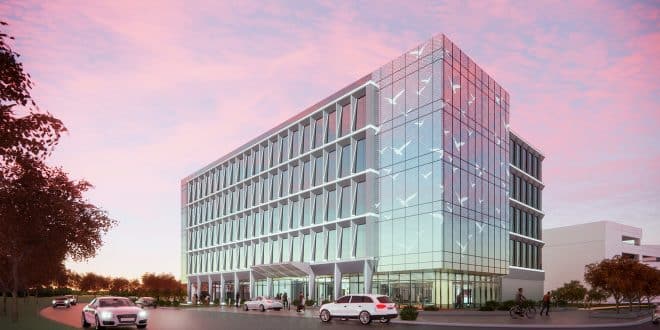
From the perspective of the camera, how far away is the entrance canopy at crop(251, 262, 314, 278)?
68938 millimetres

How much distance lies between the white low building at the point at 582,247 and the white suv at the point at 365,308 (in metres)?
85.1

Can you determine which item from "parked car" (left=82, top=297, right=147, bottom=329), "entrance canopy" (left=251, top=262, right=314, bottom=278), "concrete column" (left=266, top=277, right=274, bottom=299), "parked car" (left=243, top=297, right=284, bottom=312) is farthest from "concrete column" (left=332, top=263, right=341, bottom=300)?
"parked car" (left=82, top=297, right=147, bottom=329)

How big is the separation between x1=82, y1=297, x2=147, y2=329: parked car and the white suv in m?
12.6

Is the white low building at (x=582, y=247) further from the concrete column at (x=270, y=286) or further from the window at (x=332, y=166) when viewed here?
the window at (x=332, y=166)

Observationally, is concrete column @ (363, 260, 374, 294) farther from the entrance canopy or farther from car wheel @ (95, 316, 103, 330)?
car wheel @ (95, 316, 103, 330)

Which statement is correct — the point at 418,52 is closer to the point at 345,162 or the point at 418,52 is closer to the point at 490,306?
the point at 345,162

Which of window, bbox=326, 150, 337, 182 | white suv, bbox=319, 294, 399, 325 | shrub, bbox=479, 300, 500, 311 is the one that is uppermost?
window, bbox=326, 150, 337, 182

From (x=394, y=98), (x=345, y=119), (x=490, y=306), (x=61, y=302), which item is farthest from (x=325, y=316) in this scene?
(x=61, y=302)

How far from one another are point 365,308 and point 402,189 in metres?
22.3

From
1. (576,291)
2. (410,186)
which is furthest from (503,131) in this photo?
(576,291)

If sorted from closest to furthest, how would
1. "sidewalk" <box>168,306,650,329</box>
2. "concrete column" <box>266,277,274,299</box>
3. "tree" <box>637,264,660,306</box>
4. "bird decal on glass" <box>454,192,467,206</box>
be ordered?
"sidewalk" <box>168,306,650,329</box> → "tree" <box>637,264,660,306</box> → "bird decal on glass" <box>454,192,467,206</box> → "concrete column" <box>266,277,274,299</box>

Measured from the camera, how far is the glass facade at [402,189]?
53438 mm

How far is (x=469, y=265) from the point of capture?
182 feet

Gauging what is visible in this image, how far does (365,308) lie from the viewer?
113 feet
